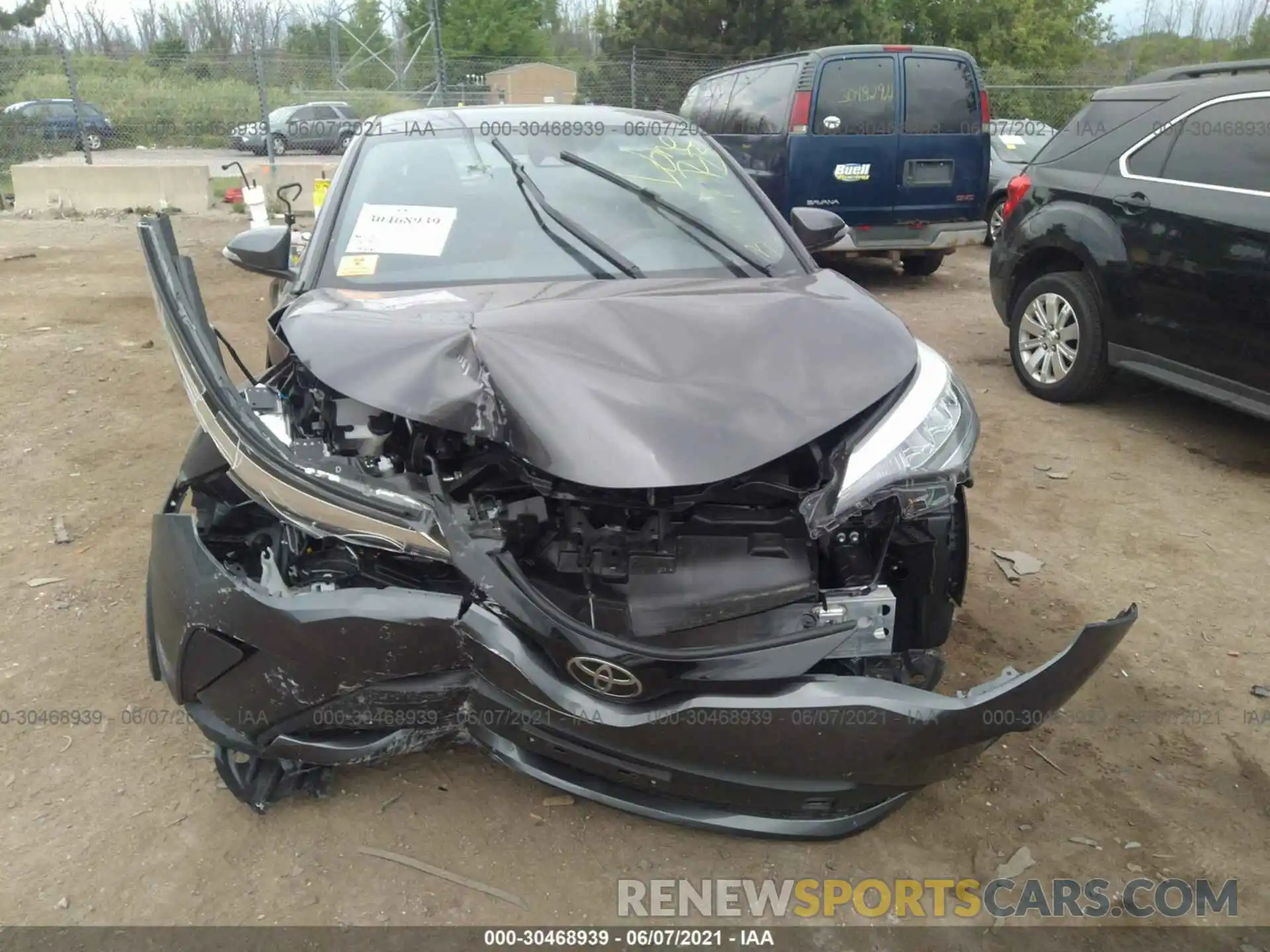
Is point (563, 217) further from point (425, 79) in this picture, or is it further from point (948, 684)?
point (425, 79)

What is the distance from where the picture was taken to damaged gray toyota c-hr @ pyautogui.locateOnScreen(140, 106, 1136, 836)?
1.95 meters

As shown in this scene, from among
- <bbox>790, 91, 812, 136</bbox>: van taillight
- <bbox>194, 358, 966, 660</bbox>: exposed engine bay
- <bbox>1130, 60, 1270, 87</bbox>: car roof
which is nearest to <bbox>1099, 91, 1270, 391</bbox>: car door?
<bbox>1130, 60, 1270, 87</bbox>: car roof

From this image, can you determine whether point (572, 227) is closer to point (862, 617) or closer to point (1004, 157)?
point (862, 617)

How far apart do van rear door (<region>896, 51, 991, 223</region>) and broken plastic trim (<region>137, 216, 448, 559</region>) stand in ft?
23.6

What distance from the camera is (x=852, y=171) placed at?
805 cm

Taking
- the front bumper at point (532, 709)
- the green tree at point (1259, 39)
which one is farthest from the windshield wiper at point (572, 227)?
the green tree at point (1259, 39)

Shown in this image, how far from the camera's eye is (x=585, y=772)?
2195mm

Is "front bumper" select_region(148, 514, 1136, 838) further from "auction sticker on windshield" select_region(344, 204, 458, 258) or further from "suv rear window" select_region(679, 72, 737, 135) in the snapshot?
"suv rear window" select_region(679, 72, 737, 135)

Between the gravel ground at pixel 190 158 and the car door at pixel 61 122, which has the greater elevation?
→ the car door at pixel 61 122

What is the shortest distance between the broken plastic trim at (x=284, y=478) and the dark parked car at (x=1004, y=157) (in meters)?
9.07

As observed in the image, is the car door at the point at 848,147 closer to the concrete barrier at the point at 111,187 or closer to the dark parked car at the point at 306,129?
the concrete barrier at the point at 111,187

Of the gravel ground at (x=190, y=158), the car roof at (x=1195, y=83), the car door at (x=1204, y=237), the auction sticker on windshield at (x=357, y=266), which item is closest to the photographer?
the auction sticker on windshield at (x=357, y=266)

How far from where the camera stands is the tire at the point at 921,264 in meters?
9.38

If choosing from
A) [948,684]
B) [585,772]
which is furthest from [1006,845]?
[585,772]
